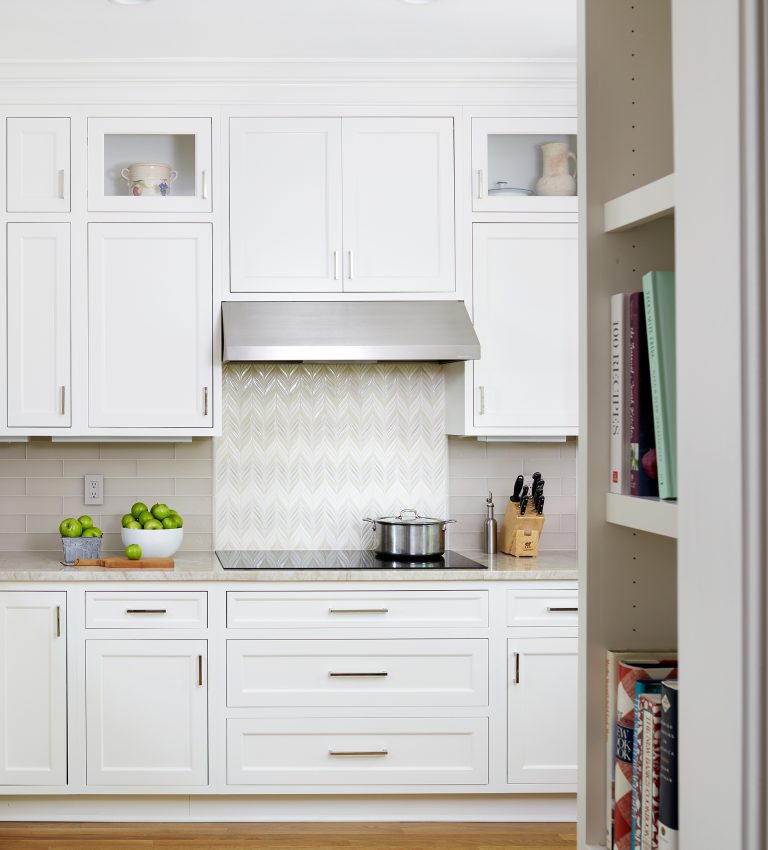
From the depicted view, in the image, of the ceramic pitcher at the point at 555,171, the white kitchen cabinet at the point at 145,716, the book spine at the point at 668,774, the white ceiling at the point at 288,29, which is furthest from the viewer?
the ceramic pitcher at the point at 555,171

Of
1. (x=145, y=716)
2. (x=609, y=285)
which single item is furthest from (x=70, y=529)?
(x=609, y=285)

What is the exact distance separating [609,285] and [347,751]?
251cm

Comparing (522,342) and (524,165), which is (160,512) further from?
(524,165)

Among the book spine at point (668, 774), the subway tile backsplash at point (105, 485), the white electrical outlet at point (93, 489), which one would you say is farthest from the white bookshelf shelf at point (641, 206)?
the white electrical outlet at point (93, 489)

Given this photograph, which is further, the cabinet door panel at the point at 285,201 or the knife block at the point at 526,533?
the knife block at the point at 526,533

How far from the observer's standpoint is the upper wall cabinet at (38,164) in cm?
341

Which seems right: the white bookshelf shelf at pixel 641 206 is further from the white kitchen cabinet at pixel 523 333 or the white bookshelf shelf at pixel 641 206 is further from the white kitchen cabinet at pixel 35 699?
the white kitchen cabinet at pixel 35 699

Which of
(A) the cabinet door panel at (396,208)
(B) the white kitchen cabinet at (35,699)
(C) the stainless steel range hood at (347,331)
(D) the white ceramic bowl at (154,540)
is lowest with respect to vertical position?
(B) the white kitchen cabinet at (35,699)

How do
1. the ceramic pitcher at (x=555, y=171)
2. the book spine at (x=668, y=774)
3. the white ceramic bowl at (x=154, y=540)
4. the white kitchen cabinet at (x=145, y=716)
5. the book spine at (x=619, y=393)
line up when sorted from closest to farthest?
1. the book spine at (x=668, y=774)
2. the book spine at (x=619, y=393)
3. the white kitchen cabinet at (x=145, y=716)
4. the white ceramic bowl at (x=154, y=540)
5. the ceramic pitcher at (x=555, y=171)

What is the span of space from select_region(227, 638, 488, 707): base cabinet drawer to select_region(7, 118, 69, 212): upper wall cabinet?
176 centimetres

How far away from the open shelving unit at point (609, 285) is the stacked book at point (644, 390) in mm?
30

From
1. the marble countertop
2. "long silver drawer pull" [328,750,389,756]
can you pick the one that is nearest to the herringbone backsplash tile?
the marble countertop

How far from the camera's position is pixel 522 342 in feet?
11.4

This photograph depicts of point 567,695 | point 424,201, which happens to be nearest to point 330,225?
point 424,201
